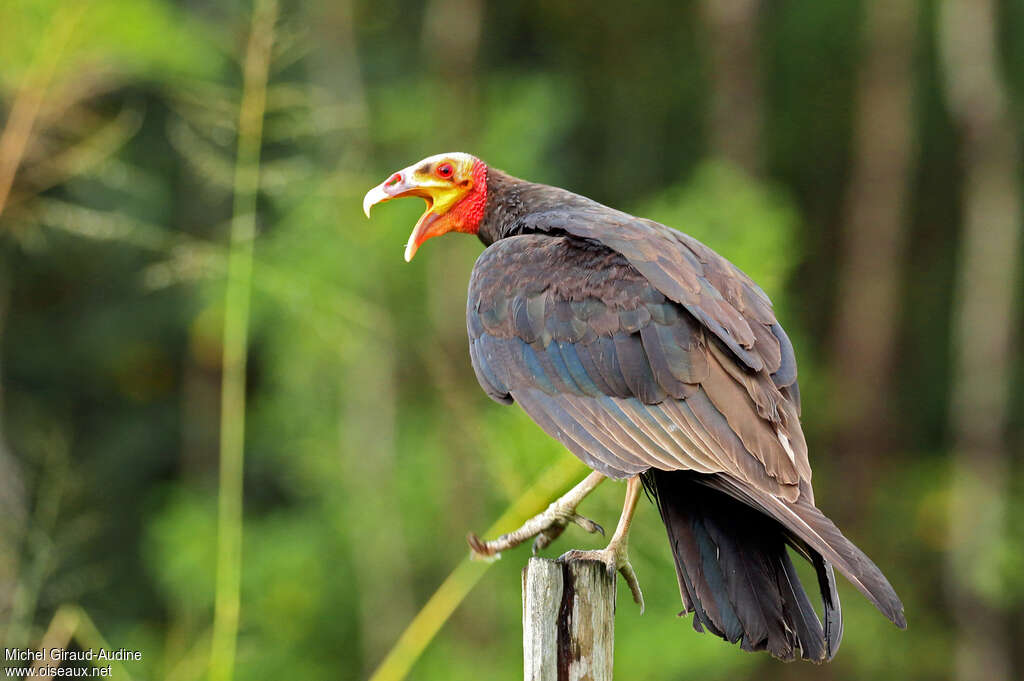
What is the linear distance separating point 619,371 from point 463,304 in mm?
6497

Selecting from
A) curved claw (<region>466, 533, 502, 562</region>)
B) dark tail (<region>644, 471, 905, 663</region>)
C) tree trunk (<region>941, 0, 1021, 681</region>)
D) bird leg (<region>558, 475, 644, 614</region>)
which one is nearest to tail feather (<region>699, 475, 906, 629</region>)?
dark tail (<region>644, 471, 905, 663</region>)

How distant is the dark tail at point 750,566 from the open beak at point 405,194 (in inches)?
51.5

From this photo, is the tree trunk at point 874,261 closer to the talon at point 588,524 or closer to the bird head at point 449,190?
the bird head at point 449,190

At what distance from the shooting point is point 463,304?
9516 millimetres

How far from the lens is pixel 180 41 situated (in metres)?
8.33

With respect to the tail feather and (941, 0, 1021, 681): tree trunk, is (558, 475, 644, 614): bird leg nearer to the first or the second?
the tail feather


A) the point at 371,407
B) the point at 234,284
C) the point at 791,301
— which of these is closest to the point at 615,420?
the point at 234,284

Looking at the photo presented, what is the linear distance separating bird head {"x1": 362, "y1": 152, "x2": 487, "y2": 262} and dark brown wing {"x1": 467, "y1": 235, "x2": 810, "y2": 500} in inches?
20.3

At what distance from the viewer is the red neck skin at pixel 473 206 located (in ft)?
13.0

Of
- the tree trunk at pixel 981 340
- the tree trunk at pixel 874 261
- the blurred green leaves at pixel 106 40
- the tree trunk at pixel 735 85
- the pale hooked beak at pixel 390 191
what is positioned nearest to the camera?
the pale hooked beak at pixel 390 191

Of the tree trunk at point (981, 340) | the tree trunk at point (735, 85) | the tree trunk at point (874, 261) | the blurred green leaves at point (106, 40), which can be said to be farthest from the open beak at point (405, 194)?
the tree trunk at point (874, 261)

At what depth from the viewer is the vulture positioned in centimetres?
265

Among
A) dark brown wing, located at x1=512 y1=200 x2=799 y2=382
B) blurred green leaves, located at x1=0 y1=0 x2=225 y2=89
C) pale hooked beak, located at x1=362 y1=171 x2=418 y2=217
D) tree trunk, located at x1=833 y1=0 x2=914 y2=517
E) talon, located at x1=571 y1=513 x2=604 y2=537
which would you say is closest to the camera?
dark brown wing, located at x1=512 y1=200 x2=799 y2=382

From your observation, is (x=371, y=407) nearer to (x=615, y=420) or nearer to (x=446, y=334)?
(x=446, y=334)
